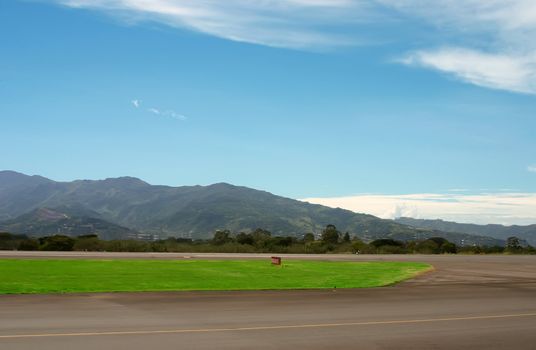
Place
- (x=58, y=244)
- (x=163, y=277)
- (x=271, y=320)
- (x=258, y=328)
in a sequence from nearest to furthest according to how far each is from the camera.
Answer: (x=258, y=328) < (x=271, y=320) < (x=163, y=277) < (x=58, y=244)

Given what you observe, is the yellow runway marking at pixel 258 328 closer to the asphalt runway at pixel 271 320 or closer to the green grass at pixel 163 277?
the asphalt runway at pixel 271 320

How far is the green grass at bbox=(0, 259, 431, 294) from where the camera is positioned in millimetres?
22881

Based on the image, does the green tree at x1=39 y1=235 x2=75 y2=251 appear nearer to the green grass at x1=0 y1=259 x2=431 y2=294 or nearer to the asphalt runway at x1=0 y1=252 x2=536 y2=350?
the green grass at x1=0 y1=259 x2=431 y2=294

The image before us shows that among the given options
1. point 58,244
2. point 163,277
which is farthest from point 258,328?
point 58,244

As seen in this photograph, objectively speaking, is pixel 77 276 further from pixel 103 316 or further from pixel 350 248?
pixel 350 248

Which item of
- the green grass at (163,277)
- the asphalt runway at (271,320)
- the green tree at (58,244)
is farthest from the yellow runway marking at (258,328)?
the green tree at (58,244)

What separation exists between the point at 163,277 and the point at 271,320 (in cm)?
1213

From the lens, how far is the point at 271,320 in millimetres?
15516

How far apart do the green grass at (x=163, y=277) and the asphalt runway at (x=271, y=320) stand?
6.57 feet

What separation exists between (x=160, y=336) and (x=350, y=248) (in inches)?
2698

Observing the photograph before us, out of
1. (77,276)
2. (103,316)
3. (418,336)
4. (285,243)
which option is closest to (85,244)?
(285,243)

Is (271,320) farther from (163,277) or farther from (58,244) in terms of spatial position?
(58,244)

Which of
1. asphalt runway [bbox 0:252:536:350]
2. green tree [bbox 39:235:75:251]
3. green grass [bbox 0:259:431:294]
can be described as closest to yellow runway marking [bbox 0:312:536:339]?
asphalt runway [bbox 0:252:536:350]

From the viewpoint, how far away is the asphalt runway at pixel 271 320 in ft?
41.1
